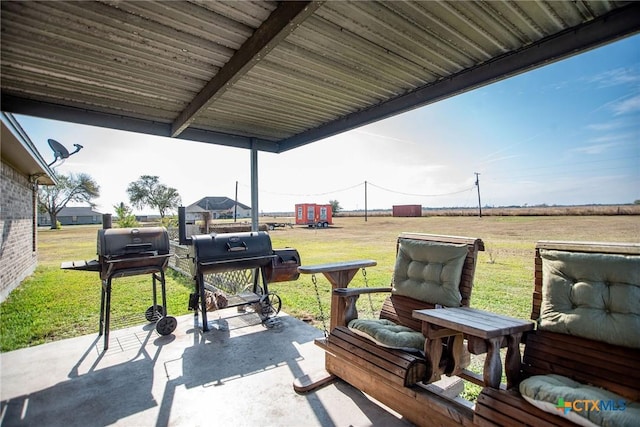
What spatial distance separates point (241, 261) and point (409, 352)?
2316mm

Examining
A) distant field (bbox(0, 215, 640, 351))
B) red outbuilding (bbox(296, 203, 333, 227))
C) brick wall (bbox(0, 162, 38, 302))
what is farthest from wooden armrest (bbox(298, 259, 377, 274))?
red outbuilding (bbox(296, 203, 333, 227))

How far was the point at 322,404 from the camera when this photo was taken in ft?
A: 6.97

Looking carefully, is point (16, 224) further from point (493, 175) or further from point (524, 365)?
point (493, 175)

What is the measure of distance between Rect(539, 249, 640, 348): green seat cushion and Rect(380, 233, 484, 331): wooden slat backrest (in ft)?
1.43

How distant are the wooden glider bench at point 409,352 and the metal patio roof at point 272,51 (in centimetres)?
149

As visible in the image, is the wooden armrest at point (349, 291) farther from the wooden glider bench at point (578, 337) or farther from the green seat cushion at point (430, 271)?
the wooden glider bench at point (578, 337)

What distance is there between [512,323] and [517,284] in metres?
4.74

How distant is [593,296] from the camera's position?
5.39ft

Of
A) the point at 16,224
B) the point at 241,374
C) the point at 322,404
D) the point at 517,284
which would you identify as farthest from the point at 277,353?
the point at 16,224

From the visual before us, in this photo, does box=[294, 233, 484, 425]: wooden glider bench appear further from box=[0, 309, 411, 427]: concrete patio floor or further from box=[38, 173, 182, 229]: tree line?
box=[38, 173, 182, 229]: tree line

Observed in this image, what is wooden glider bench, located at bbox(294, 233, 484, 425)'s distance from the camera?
176 cm

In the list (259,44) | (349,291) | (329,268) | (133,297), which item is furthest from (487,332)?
(133,297)

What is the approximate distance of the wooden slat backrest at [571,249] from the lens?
163cm

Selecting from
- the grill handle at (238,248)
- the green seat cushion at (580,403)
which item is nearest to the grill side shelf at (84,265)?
the grill handle at (238,248)
